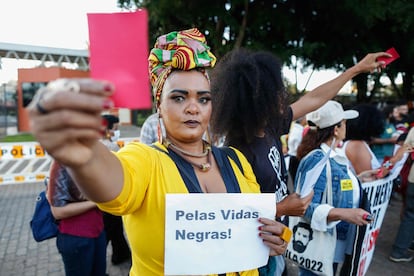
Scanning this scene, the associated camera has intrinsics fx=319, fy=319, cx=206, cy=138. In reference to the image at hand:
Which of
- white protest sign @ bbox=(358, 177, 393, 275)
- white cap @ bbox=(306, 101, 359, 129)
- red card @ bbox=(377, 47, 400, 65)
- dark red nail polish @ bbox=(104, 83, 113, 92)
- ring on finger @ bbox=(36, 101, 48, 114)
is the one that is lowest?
white protest sign @ bbox=(358, 177, 393, 275)

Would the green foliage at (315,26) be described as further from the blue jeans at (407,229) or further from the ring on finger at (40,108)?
the ring on finger at (40,108)

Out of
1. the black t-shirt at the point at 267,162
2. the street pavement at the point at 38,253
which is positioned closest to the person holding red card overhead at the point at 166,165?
the black t-shirt at the point at 267,162

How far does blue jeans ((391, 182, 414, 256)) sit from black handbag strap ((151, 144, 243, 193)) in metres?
3.22

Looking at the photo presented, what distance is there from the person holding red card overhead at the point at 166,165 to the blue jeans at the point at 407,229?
3135mm

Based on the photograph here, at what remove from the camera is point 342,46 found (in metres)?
10.4

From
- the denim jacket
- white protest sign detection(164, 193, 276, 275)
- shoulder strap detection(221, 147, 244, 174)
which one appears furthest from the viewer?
the denim jacket

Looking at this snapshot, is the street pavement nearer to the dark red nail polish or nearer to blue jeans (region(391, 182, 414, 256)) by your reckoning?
blue jeans (region(391, 182, 414, 256))

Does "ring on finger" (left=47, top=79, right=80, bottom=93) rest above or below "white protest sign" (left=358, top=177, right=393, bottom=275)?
above

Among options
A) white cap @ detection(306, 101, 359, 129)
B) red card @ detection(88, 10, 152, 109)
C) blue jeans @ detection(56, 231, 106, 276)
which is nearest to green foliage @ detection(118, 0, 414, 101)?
white cap @ detection(306, 101, 359, 129)

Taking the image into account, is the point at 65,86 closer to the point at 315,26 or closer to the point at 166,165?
the point at 166,165

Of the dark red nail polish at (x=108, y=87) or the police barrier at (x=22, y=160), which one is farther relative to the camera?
the police barrier at (x=22, y=160)

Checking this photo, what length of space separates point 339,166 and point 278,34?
349 inches

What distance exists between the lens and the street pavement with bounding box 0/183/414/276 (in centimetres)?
357

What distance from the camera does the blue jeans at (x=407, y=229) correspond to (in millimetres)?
3701
